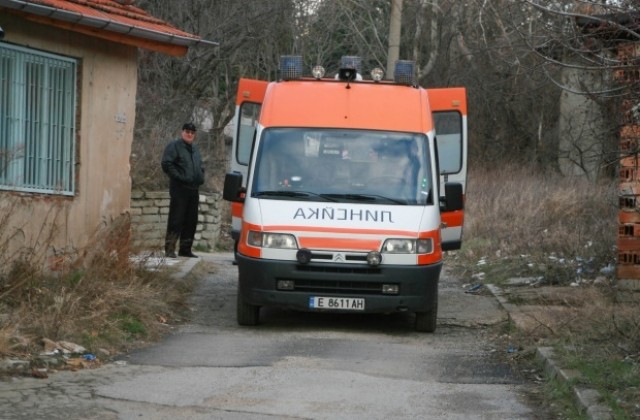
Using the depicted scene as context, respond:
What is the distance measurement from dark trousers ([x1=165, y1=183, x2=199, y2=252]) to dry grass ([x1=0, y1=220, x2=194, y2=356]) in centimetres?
300

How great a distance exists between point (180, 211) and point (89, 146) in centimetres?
299

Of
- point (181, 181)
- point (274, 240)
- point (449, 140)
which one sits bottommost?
point (274, 240)

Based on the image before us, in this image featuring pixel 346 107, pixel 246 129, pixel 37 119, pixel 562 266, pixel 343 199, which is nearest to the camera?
pixel 343 199

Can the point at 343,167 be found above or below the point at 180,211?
above

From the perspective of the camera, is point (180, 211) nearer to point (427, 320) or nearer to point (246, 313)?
point (246, 313)

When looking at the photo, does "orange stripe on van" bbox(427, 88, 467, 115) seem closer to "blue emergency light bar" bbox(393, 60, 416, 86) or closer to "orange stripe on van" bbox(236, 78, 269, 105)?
"blue emergency light bar" bbox(393, 60, 416, 86)

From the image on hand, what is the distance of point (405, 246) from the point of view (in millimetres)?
10656

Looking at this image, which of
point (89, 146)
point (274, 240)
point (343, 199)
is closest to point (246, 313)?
point (274, 240)

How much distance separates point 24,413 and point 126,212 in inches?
269

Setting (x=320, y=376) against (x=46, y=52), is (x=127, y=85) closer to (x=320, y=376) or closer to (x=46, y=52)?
(x=46, y=52)

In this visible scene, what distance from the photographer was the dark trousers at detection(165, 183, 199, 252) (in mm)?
15547

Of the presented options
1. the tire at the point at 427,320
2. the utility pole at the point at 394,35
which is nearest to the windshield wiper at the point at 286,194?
the tire at the point at 427,320

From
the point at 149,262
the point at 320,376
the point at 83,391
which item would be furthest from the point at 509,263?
the point at 83,391

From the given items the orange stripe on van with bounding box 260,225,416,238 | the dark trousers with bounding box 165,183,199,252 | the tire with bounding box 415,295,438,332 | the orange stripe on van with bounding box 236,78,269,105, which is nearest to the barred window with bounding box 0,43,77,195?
the orange stripe on van with bounding box 236,78,269,105
